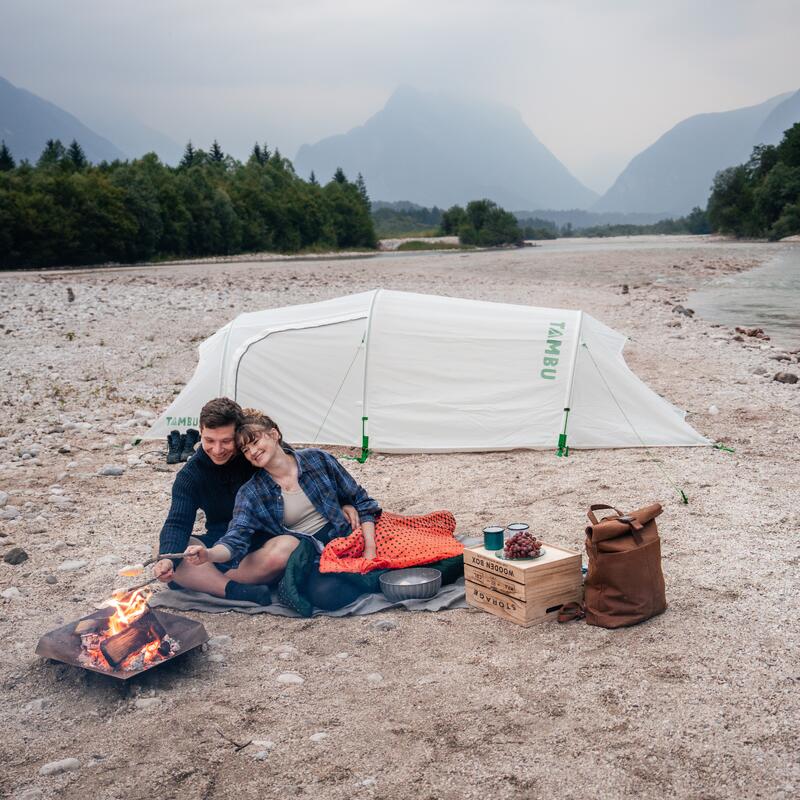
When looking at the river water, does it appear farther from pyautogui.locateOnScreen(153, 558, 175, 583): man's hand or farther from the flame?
the flame

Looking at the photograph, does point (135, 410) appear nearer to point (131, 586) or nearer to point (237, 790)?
point (131, 586)

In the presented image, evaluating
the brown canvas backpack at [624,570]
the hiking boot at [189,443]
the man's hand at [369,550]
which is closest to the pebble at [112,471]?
the hiking boot at [189,443]

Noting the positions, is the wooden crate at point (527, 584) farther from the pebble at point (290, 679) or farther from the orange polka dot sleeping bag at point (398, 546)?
the pebble at point (290, 679)

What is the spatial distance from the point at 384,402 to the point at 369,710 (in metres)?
5.08

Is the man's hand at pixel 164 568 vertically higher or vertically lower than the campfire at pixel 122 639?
higher

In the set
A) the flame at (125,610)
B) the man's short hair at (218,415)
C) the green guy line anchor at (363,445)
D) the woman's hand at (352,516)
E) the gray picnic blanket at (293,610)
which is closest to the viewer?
the flame at (125,610)

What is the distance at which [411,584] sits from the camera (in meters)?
5.20

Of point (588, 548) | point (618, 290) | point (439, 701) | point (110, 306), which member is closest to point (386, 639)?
point (439, 701)

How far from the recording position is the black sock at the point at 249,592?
211 inches

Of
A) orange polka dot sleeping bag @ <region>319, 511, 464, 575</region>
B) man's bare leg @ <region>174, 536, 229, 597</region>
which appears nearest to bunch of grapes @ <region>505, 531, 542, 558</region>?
orange polka dot sleeping bag @ <region>319, 511, 464, 575</region>

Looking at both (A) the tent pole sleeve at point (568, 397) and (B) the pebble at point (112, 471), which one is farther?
(A) the tent pole sleeve at point (568, 397)

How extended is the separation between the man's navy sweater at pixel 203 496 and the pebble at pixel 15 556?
1488mm

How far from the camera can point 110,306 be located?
758 inches

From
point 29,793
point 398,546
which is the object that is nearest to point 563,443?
point 398,546
